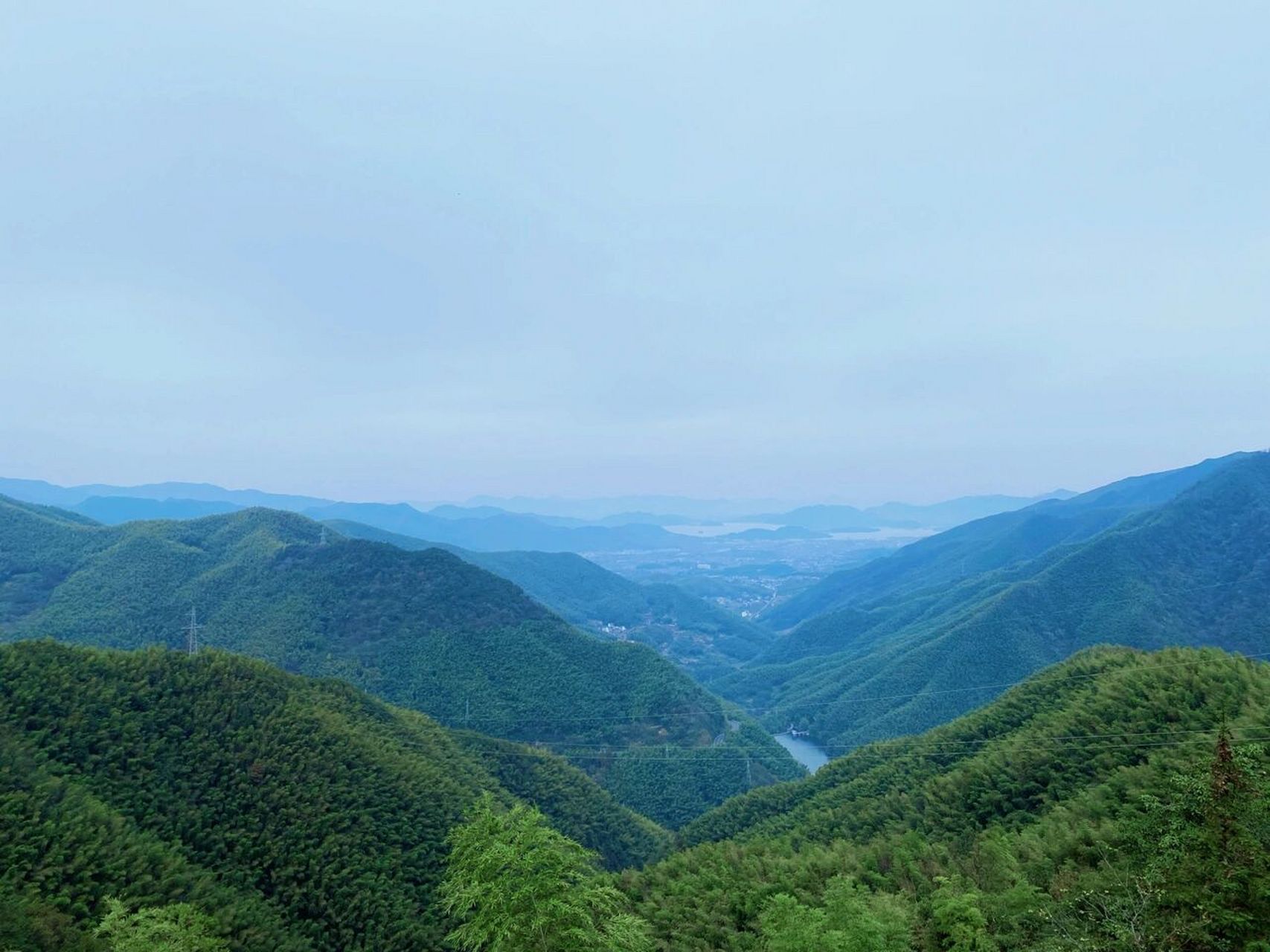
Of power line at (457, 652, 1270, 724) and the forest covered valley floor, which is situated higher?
the forest covered valley floor

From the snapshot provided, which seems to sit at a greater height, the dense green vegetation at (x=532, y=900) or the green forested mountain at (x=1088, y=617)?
the dense green vegetation at (x=532, y=900)

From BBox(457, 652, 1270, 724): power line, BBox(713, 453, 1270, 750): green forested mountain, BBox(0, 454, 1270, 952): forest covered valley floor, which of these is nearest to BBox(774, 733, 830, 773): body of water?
BBox(713, 453, 1270, 750): green forested mountain

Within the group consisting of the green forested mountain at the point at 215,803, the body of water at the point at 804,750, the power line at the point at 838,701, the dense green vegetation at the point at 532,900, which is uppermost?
the dense green vegetation at the point at 532,900

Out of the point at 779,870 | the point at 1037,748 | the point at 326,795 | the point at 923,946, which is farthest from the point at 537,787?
the point at 923,946

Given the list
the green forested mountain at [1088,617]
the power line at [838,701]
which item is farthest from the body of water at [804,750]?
the power line at [838,701]

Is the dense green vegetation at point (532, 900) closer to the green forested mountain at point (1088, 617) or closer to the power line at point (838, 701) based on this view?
the power line at point (838, 701)

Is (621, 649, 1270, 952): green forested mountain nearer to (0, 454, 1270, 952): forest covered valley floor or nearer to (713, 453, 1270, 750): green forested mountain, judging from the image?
(0, 454, 1270, 952): forest covered valley floor
